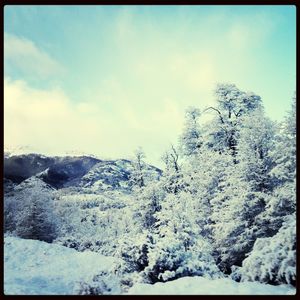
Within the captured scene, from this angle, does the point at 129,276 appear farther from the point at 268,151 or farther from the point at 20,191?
the point at 20,191

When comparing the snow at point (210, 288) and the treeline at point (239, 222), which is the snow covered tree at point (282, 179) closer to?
the treeline at point (239, 222)

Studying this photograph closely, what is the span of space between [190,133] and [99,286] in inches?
562

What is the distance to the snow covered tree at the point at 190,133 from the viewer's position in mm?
25109

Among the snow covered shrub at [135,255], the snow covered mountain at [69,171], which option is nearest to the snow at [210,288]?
the snow covered shrub at [135,255]

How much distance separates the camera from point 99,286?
526 inches

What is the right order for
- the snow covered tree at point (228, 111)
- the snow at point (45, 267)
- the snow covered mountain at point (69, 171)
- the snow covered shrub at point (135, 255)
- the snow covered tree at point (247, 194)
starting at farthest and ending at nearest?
1. the snow covered mountain at point (69, 171)
2. the snow covered tree at point (228, 111)
3. the snow covered tree at point (247, 194)
4. the snow covered shrub at point (135, 255)
5. the snow at point (45, 267)

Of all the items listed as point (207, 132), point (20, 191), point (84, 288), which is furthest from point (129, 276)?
point (20, 191)

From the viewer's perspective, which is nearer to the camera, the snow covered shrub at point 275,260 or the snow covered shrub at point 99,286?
the snow covered shrub at point 275,260

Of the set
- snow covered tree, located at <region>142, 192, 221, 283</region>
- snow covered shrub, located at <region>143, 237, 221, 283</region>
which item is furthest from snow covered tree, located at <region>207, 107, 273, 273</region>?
snow covered shrub, located at <region>143, 237, 221, 283</region>

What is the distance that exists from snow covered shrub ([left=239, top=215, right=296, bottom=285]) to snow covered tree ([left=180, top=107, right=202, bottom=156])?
39.7 ft

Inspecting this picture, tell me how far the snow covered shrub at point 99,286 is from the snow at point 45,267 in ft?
1.22

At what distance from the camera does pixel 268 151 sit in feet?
54.6

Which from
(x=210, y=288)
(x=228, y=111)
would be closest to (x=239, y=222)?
(x=210, y=288)
